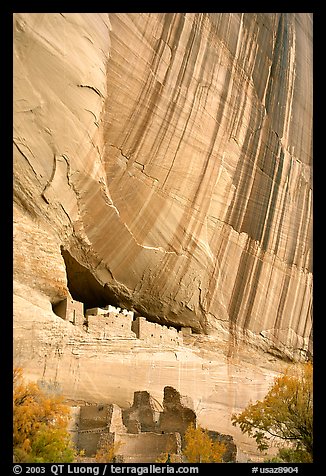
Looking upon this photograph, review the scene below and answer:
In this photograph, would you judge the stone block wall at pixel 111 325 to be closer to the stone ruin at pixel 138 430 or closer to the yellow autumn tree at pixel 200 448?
the stone ruin at pixel 138 430

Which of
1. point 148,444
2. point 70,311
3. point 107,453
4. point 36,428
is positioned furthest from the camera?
point 70,311

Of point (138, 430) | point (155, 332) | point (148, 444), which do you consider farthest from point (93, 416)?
point (155, 332)

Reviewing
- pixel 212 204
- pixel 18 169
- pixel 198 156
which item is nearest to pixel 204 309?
pixel 212 204

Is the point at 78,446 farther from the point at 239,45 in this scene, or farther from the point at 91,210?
the point at 239,45

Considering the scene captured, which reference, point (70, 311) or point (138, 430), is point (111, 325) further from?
point (138, 430)

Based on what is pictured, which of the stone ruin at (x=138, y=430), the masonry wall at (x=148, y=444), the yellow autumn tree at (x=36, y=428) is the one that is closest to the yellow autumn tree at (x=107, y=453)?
the stone ruin at (x=138, y=430)

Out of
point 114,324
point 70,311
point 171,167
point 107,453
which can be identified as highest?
point 171,167

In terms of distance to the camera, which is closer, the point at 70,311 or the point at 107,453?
the point at 107,453
